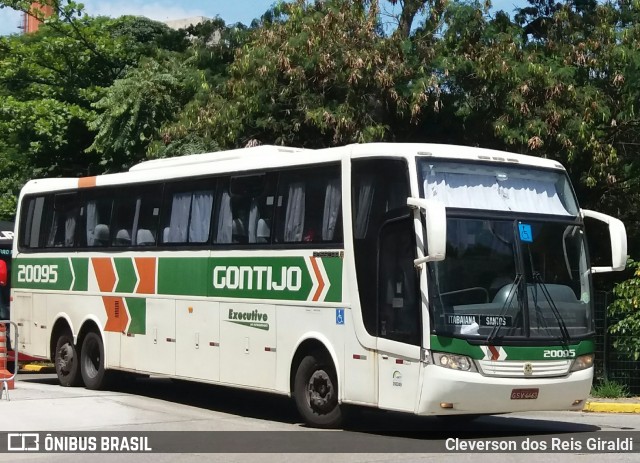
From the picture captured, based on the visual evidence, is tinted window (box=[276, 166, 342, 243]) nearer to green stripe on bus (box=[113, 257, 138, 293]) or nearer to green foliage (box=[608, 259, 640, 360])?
green stripe on bus (box=[113, 257, 138, 293])

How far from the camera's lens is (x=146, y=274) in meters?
17.3

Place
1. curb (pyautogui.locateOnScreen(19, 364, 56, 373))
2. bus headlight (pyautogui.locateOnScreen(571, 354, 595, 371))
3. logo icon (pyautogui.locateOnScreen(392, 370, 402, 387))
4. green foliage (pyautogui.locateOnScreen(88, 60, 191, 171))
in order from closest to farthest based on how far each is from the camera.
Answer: logo icon (pyautogui.locateOnScreen(392, 370, 402, 387)), bus headlight (pyautogui.locateOnScreen(571, 354, 595, 371)), curb (pyautogui.locateOnScreen(19, 364, 56, 373)), green foliage (pyautogui.locateOnScreen(88, 60, 191, 171))

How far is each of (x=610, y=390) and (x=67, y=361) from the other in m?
8.97

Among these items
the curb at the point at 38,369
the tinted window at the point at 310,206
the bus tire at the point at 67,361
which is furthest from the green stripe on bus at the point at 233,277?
the curb at the point at 38,369

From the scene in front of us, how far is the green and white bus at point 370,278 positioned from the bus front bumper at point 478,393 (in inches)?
0.6

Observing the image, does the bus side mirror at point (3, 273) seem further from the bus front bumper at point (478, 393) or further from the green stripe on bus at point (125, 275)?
the bus front bumper at point (478, 393)

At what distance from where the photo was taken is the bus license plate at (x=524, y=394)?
12371mm

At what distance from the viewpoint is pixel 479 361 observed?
40.1ft

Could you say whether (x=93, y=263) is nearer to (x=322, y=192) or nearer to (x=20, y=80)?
(x=322, y=192)

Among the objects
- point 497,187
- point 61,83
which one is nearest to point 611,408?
point 497,187

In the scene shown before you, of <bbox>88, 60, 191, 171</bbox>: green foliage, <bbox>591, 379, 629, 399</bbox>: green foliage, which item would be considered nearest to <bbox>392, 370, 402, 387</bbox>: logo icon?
<bbox>591, 379, 629, 399</bbox>: green foliage

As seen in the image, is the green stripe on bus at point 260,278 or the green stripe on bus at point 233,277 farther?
the green stripe on bus at point 260,278

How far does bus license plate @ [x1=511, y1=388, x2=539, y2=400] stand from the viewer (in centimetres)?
1237

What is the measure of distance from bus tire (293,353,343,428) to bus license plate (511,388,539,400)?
2.21 metres
